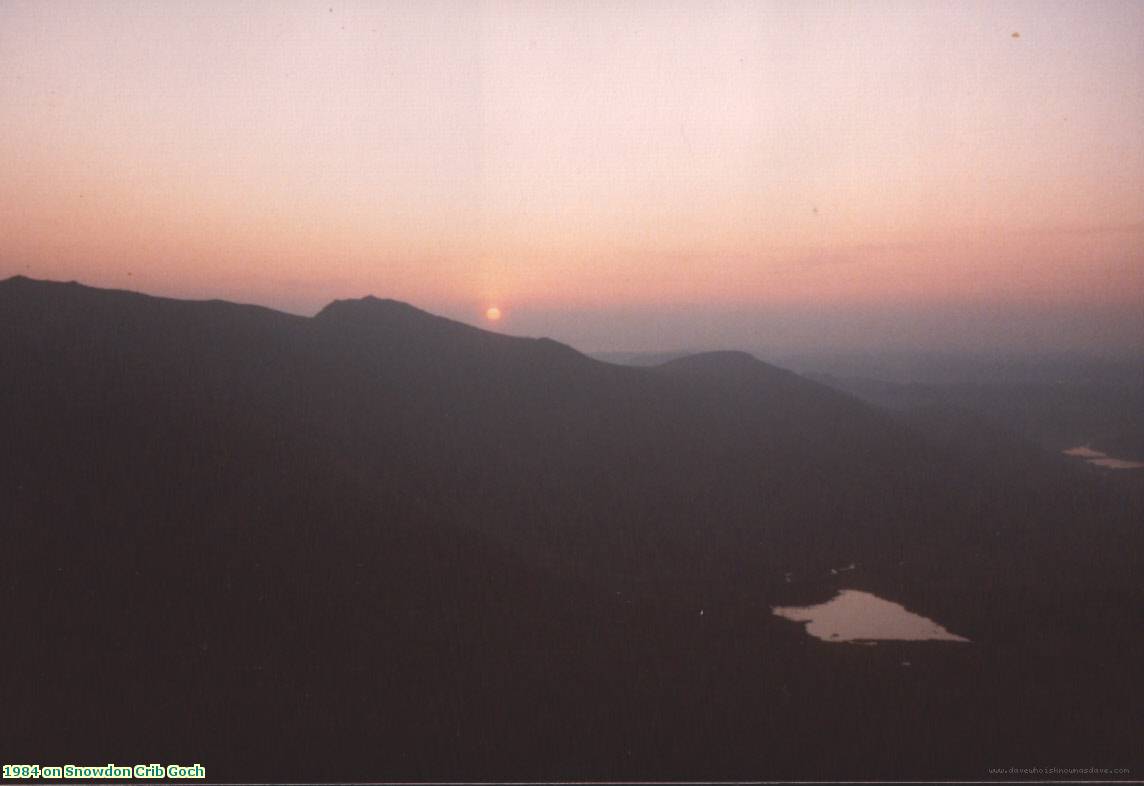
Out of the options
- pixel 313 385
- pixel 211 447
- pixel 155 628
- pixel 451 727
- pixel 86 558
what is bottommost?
pixel 451 727

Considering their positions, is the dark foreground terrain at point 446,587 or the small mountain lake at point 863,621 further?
the small mountain lake at point 863,621

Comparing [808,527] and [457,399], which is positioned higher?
[457,399]

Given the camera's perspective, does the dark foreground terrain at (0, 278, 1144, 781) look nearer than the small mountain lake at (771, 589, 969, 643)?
Yes

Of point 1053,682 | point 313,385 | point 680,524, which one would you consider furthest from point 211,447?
point 1053,682

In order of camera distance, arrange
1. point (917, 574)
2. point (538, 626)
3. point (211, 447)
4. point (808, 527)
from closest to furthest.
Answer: point (538, 626), point (211, 447), point (917, 574), point (808, 527)

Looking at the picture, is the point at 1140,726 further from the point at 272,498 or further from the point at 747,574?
the point at 272,498

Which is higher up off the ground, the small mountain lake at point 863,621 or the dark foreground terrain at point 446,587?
the dark foreground terrain at point 446,587
